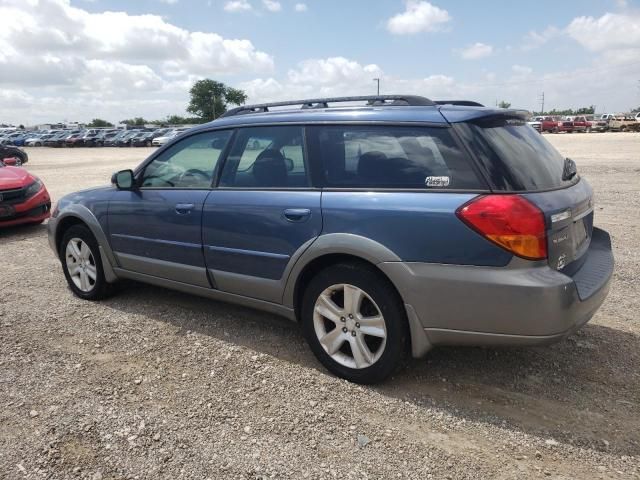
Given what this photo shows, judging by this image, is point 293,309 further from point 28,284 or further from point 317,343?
point 28,284

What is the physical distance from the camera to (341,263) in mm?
3211

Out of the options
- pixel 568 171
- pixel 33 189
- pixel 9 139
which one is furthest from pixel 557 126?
pixel 9 139

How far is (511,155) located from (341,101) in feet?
4.16

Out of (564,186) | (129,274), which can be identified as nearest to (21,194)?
(129,274)

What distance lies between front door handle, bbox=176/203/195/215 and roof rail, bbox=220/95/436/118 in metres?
0.79

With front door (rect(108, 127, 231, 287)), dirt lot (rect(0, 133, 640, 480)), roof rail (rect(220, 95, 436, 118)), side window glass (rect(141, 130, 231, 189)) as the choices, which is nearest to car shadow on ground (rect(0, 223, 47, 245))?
dirt lot (rect(0, 133, 640, 480))

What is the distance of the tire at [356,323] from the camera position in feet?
10.00

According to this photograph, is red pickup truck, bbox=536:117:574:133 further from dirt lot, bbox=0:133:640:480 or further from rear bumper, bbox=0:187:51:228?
dirt lot, bbox=0:133:640:480

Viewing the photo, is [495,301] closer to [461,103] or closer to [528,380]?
[528,380]

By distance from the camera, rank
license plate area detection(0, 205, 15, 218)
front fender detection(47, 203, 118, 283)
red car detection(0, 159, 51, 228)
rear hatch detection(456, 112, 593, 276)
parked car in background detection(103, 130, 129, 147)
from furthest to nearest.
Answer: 1. parked car in background detection(103, 130, 129, 147)
2. red car detection(0, 159, 51, 228)
3. license plate area detection(0, 205, 15, 218)
4. front fender detection(47, 203, 118, 283)
5. rear hatch detection(456, 112, 593, 276)

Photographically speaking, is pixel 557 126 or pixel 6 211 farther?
pixel 557 126

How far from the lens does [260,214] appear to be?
11.5 ft

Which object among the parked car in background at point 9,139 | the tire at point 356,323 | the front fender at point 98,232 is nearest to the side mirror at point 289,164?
the tire at point 356,323

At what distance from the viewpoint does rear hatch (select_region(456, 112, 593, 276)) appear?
9.16 feet
